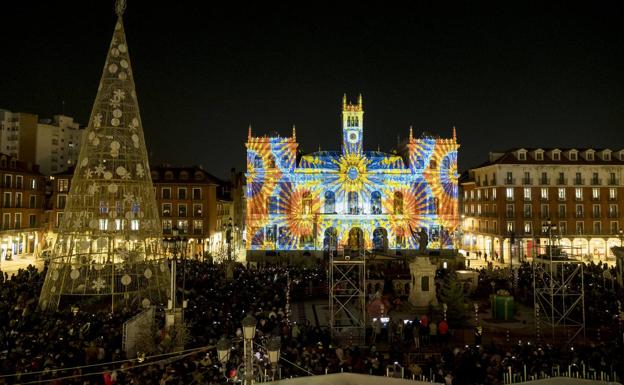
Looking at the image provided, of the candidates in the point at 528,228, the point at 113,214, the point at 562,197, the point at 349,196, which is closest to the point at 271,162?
the point at 349,196

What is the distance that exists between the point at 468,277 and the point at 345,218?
22961mm

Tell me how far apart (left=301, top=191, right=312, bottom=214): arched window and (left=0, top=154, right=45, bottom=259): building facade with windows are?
2879 cm

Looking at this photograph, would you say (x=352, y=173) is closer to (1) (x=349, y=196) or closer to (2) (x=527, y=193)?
(1) (x=349, y=196)

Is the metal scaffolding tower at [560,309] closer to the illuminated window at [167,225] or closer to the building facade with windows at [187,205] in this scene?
the building facade with windows at [187,205]

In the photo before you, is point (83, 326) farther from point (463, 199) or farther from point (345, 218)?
point (463, 199)

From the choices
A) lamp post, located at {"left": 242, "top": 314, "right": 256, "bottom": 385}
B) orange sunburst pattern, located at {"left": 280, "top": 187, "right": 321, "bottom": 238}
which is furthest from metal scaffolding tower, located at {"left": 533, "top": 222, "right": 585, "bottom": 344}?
orange sunburst pattern, located at {"left": 280, "top": 187, "right": 321, "bottom": 238}

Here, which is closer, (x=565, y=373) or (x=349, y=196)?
(x=565, y=373)

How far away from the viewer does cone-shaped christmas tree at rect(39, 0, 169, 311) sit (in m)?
21.2

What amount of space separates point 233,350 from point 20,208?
4623 centimetres

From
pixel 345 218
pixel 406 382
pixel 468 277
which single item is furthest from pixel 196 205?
pixel 406 382

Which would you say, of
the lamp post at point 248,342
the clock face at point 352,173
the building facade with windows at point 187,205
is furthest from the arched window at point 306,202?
the lamp post at point 248,342

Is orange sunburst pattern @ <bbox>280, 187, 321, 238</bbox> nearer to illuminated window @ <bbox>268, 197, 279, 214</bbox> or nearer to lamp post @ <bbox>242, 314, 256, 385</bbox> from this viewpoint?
illuminated window @ <bbox>268, 197, 279, 214</bbox>

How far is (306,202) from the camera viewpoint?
5438 centimetres

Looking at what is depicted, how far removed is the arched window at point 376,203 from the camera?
54.8 m
